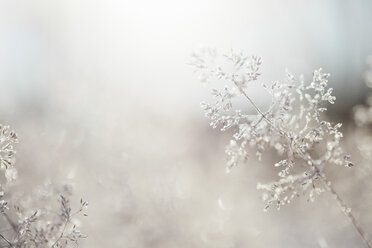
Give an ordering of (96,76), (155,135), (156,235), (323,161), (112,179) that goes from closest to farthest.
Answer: (323,161), (156,235), (112,179), (155,135), (96,76)

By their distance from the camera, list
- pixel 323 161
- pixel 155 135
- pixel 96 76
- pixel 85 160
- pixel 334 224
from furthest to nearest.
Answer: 1. pixel 96 76
2. pixel 155 135
3. pixel 85 160
4. pixel 334 224
5. pixel 323 161

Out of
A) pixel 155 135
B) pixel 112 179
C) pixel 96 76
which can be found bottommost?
pixel 112 179

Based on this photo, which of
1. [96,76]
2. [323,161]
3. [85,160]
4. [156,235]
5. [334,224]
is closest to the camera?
[323,161]

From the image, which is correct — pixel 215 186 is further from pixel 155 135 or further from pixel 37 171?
pixel 37 171

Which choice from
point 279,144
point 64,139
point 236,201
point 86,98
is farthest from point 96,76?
point 279,144

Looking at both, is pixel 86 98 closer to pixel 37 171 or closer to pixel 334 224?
pixel 37 171

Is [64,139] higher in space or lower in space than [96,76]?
lower

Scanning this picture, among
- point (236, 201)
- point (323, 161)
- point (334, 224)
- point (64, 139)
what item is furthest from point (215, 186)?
point (323, 161)

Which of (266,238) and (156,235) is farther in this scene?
(266,238)

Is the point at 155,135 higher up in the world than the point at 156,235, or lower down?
higher up
